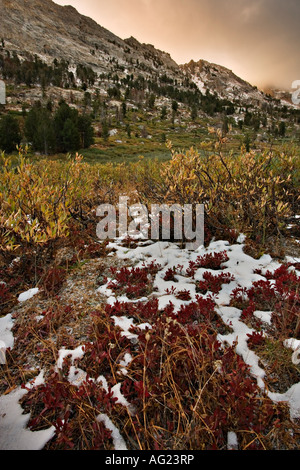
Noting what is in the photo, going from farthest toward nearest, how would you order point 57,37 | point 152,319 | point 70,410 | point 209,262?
point 57,37
point 209,262
point 152,319
point 70,410

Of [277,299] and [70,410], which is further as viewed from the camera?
[277,299]

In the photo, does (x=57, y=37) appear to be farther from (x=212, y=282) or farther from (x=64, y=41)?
(x=212, y=282)

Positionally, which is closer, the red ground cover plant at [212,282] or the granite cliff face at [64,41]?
the red ground cover plant at [212,282]

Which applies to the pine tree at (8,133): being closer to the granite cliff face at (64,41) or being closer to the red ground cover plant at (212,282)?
the red ground cover plant at (212,282)

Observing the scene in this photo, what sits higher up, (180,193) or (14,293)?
(180,193)

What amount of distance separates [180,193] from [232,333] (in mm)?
3007

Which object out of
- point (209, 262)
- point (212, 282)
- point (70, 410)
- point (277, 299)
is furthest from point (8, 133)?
point (277, 299)

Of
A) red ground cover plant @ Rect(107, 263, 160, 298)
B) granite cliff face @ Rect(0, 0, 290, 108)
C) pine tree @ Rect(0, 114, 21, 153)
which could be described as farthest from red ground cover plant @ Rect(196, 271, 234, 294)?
granite cliff face @ Rect(0, 0, 290, 108)

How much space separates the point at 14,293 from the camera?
3.63 meters

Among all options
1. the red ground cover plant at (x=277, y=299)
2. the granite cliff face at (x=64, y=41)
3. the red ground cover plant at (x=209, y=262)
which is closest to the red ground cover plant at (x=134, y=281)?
the red ground cover plant at (x=209, y=262)

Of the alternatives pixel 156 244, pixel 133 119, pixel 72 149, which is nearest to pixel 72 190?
pixel 156 244

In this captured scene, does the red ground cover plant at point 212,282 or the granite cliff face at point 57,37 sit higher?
the granite cliff face at point 57,37
